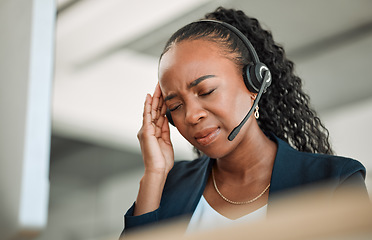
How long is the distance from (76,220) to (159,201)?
2.90m

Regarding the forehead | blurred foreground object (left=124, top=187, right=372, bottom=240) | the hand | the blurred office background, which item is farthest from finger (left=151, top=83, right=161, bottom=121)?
the blurred office background

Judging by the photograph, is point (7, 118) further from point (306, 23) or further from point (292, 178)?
point (306, 23)

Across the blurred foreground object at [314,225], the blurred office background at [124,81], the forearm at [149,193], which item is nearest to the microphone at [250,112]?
the forearm at [149,193]

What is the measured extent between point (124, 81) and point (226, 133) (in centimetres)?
294

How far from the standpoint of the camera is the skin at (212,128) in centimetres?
95

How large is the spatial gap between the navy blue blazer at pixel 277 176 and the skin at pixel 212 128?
0.10 ft

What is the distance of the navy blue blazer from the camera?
887 mm

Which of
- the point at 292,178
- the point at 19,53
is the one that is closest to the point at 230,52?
the point at 292,178

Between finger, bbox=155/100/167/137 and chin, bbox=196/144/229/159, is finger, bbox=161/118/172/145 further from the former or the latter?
chin, bbox=196/144/229/159

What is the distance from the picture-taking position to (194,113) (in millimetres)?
936

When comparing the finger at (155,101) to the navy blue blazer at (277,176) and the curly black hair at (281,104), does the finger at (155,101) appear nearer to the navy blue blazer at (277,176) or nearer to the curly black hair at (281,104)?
the navy blue blazer at (277,176)

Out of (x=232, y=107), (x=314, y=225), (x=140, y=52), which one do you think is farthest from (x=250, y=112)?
(x=140, y=52)

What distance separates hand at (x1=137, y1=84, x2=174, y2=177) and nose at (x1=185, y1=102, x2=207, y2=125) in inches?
7.3

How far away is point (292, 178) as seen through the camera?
0.94 m
